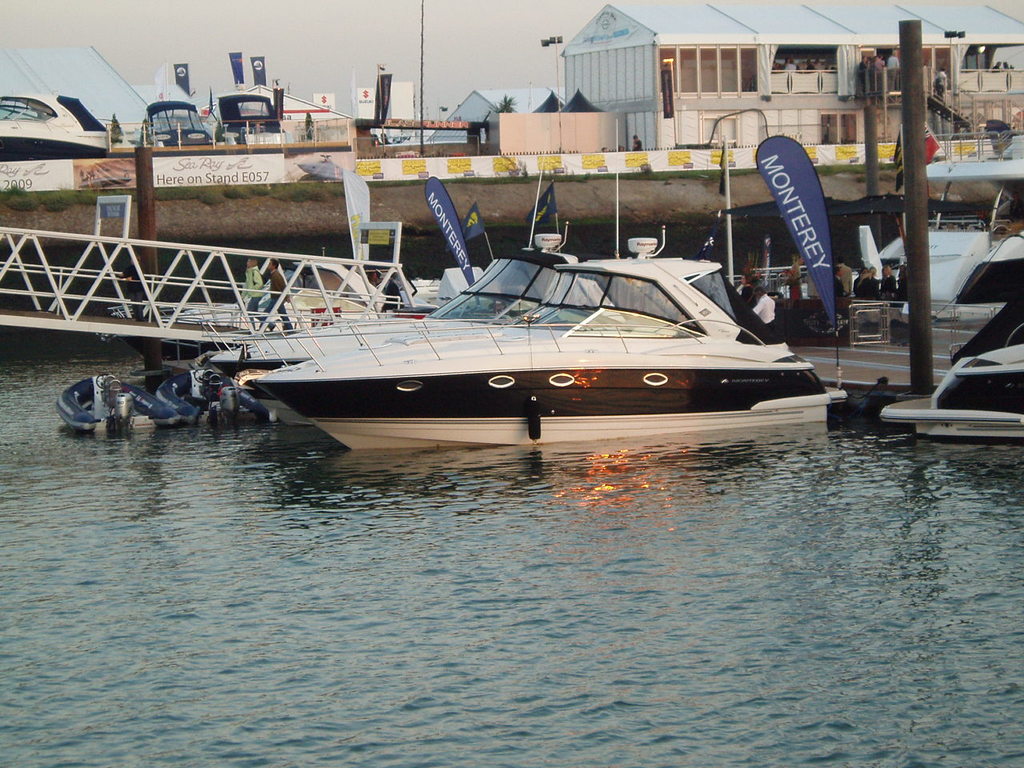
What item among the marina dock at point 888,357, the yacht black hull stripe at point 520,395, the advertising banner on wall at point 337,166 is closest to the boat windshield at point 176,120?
the advertising banner on wall at point 337,166

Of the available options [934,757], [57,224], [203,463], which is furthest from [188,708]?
[57,224]

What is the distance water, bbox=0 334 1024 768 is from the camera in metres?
8.80

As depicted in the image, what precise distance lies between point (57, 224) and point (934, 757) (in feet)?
133

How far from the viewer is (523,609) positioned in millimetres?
11289

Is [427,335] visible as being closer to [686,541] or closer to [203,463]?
[203,463]

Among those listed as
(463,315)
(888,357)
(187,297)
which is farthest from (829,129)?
(187,297)

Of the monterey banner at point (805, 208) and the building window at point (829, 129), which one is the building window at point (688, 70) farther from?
the monterey banner at point (805, 208)

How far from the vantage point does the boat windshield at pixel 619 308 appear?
18516 millimetres

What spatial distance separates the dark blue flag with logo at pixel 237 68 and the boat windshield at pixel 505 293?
2221 inches

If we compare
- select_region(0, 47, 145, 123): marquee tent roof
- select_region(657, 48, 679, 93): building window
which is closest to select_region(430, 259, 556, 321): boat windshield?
select_region(657, 48, 679, 93): building window

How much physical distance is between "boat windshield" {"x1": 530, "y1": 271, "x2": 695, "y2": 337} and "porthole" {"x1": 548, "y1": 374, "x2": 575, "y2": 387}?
0.94 metres

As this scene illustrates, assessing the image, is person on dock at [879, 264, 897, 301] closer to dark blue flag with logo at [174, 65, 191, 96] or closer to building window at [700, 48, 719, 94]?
building window at [700, 48, 719, 94]

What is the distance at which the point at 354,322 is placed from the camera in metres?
20.3

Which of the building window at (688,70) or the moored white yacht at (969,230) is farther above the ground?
the building window at (688,70)
